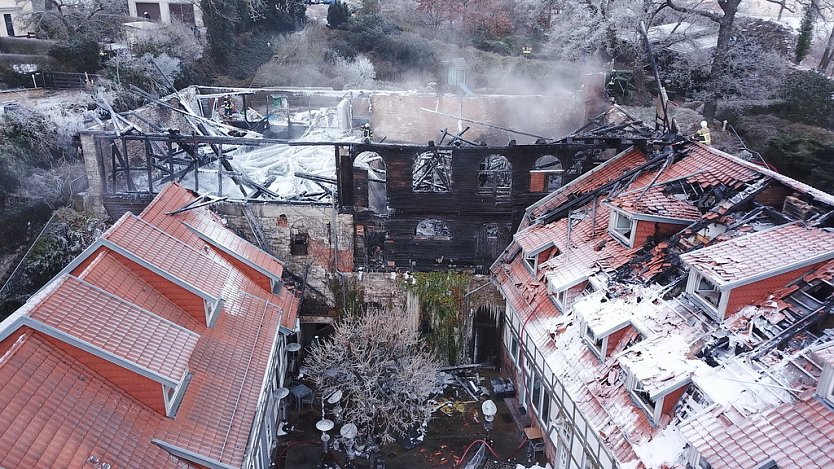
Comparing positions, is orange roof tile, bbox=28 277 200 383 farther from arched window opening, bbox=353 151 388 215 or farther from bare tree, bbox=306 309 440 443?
arched window opening, bbox=353 151 388 215

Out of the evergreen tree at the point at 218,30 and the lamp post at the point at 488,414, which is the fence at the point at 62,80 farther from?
the lamp post at the point at 488,414

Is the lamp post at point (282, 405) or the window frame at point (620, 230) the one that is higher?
the window frame at point (620, 230)

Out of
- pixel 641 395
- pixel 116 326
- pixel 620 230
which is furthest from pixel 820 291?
pixel 116 326

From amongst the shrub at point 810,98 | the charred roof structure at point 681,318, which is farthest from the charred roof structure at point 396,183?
the shrub at point 810,98

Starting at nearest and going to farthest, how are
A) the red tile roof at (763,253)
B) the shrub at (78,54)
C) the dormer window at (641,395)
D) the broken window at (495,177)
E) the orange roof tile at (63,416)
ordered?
the orange roof tile at (63,416), the red tile roof at (763,253), the dormer window at (641,395), the broken window at (495,177), the shrub at (78,54)

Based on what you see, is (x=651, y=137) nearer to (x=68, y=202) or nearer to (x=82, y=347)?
(x=82, y=347)

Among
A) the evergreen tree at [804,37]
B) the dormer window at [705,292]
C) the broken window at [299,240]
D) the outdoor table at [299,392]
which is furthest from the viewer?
the evergreen tree at [804,37]

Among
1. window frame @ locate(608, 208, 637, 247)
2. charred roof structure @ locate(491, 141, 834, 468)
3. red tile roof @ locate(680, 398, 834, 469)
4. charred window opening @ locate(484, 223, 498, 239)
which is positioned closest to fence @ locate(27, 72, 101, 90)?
charred window opening @ locate(484, 223, 498, 239)
